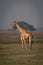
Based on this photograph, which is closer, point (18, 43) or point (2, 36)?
point (18, 43)

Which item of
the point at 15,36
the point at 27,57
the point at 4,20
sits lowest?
the point at 27,57

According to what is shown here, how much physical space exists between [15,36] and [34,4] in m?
0.51

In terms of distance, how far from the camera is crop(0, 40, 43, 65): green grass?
4.42 ft

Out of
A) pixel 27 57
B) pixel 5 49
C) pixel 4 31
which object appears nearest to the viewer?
pixel 27 57

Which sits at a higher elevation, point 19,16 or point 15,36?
point 19,16

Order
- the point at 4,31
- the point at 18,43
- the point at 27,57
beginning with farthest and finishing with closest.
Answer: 1. the point at 4,31
2. the point at 18,43
3. the point at 27,57

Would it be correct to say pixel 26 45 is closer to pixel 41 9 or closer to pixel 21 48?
pixel 21 48

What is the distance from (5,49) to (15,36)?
351mm

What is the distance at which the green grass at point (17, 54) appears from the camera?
1.35 metres

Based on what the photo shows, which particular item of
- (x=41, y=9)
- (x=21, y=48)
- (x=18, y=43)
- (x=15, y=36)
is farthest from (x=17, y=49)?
(x=41, y=9)

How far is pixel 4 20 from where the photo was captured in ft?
6.70

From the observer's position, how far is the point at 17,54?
154 cm

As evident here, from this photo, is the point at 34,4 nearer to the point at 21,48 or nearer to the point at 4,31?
the point at 4,31

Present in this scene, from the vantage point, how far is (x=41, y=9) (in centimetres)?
209
